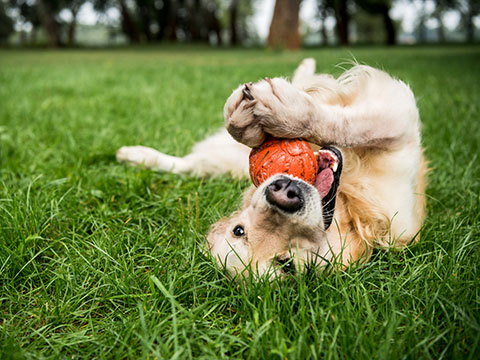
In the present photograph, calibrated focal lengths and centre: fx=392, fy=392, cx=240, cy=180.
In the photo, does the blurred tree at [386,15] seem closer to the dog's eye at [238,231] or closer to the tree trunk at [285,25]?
the tree trunk at [285,25]

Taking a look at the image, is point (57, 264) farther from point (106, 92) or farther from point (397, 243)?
point (106, 92)

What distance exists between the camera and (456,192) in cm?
261

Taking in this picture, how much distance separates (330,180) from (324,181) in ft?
0.10

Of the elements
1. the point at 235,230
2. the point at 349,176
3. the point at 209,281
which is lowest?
the point at 209,281

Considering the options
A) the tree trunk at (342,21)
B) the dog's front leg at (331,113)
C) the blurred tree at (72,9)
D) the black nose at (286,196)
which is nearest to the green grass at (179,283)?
the black nose at (286,196)

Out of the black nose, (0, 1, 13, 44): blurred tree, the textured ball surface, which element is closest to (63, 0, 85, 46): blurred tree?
(0, 1, 13, 44): blurred tree

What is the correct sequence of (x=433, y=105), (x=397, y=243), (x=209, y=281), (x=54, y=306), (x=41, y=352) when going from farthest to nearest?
(x=433, y=105)
(x=397, y=243)
(x=209, y=281)
(x=54, y=306)
(x=41, y=352)

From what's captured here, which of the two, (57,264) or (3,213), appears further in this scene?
(3,213)

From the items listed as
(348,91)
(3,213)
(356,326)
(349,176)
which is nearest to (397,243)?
(349,176)

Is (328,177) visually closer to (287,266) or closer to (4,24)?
(287,266)

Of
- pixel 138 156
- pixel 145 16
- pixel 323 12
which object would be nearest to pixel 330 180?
pixel 138 156

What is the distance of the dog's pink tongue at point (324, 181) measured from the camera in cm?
187

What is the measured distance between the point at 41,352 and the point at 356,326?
1129 millimetres

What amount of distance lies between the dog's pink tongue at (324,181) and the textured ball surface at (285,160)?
37 mm
